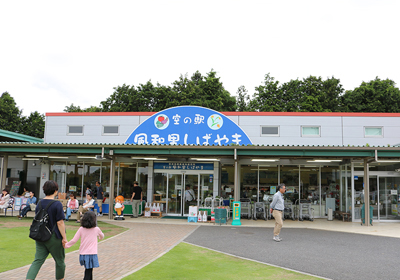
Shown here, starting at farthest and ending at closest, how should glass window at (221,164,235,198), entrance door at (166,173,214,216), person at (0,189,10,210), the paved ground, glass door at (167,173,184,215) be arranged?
glass window at (221,164,235,198)
glass door at (167,173,184,215)
entrance door at (166,173,214,216)
person at (0,189,10,210)
the paved ground

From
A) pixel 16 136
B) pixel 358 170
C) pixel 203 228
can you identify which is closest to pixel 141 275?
pixel 203 228

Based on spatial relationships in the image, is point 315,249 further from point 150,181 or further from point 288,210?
point 150,181

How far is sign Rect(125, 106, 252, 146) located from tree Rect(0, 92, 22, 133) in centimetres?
2591

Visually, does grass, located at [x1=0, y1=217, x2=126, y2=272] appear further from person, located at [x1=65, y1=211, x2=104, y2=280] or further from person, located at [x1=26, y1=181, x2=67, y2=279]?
person, located at [x1=65, y1=211, x2=104, y2=280]

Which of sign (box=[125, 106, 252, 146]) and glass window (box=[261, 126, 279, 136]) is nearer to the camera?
sign (box=[125, 106, 252, 146])

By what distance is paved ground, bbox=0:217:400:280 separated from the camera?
646 cm

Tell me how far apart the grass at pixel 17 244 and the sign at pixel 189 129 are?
7659 mm

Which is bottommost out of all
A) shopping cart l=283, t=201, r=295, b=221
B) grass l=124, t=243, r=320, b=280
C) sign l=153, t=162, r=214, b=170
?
grass l=124, t=243, r=320, b=280

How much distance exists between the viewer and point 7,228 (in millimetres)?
11148

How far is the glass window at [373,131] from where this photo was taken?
19328 millimetres

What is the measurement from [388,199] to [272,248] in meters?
10.1

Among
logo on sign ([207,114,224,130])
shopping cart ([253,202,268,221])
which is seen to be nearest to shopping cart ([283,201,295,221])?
shopping cart ([253,202,268,221])

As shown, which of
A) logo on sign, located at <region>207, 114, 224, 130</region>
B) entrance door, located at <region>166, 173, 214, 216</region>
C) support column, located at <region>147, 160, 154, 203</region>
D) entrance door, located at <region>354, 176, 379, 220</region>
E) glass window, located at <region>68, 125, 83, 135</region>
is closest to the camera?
entrance door, located at <region>354, 176, 379, 220</region>

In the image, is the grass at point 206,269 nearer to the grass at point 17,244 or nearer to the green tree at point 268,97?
the grass at point 17,244
